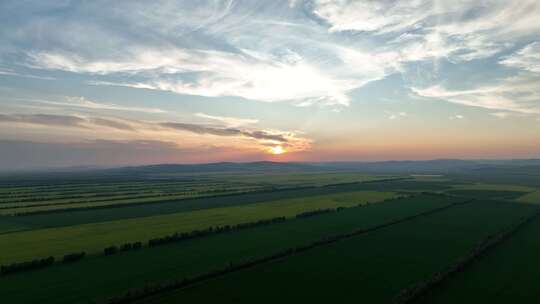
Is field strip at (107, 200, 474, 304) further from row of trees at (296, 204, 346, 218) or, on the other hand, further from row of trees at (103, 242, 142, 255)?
row of trees at (296, 204, 346, 218)

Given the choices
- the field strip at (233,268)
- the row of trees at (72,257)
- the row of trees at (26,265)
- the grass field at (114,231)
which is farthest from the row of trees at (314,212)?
the row of trees at (26,265)

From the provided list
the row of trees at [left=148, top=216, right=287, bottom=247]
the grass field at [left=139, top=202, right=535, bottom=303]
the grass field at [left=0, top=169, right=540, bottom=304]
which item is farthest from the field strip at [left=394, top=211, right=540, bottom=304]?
the row of trees at [left=148, top=216, right=287, bottom=247]

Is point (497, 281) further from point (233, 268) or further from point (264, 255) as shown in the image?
point (233, 268)

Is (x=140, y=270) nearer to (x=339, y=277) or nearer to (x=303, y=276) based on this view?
(x=303, y=276)

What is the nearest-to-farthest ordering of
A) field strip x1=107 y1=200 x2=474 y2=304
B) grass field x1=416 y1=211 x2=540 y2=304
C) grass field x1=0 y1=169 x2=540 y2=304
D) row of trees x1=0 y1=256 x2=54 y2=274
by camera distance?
1. field strip x1=107 y1=200 x2=474 y2=304
2. grass field x1=416 y1=211 x2=540 y2=304
3. grass field x1=0 y1=169 x2=540 y2=304
4. row of trees x1=0 y1=256 x2=54 y2=274

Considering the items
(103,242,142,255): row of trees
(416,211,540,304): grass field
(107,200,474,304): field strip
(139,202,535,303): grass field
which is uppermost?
(103,242,142,255): row of trees

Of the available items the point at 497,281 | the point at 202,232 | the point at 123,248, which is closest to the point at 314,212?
the point at 202,232

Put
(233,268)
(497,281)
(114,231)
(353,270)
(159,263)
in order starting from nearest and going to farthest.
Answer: (497,281)
(353,270)
(233,268)
(159,263)
(114,231)

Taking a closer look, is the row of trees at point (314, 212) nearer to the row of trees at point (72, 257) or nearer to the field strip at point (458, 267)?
the field strip at point (458, 267)
